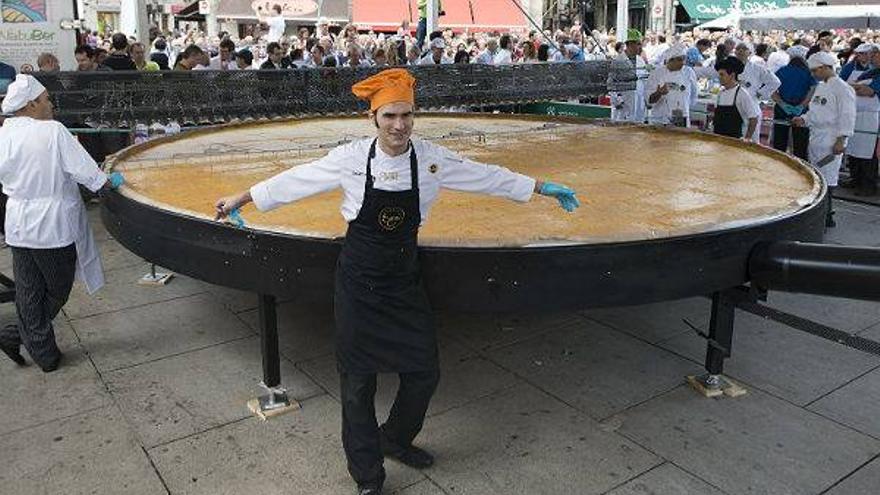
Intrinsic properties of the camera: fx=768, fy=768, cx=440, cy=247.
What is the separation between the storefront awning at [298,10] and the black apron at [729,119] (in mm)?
27876

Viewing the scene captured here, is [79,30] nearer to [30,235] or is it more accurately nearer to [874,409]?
[30,235]

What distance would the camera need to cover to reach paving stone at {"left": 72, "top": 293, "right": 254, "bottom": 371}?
464cm

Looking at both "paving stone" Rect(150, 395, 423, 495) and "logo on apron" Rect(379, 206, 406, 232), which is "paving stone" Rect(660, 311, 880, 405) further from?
"logo on apron" Rect(379, 206, 406, 232)

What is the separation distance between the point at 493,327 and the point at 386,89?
2.63 metres

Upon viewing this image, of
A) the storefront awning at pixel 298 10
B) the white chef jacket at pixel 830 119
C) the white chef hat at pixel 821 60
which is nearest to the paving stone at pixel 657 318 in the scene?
the white chef jacket at pixel 830 119

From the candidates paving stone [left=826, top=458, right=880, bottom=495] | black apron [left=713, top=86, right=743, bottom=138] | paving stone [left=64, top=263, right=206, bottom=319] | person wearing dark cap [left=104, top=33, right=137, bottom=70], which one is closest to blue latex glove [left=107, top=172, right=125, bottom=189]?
paving stone [left=64, top=263, right=206, bottom=319]

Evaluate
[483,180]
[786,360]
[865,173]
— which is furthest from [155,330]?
[865,173]

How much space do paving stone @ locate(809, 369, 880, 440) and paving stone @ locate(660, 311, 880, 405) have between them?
6 centimetres

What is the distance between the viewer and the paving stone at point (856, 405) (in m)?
3.76

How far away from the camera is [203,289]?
19.3ft

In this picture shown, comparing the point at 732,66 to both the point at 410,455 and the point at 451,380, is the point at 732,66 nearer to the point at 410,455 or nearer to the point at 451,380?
the point at 451,380

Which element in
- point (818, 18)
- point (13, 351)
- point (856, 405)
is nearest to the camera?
point (856, 405)

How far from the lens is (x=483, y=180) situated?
10.4ft

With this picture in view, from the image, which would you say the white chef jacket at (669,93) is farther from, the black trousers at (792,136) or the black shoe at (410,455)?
the black shoe at (410,455)
